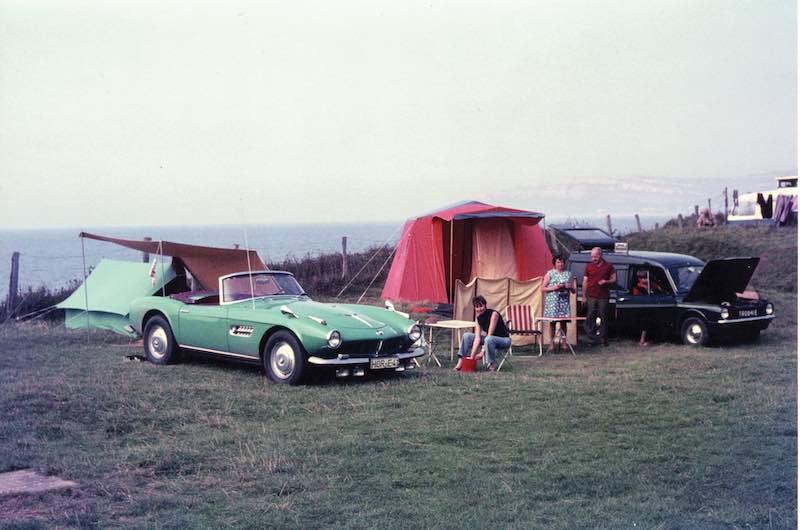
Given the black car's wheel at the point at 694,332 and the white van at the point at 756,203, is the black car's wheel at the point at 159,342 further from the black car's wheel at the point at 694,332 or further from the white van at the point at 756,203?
the white van at the point at 756,203

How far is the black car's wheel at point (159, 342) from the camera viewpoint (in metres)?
11.1

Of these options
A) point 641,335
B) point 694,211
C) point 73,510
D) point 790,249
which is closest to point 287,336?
point 73,510

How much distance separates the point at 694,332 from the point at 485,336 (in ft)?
12.5

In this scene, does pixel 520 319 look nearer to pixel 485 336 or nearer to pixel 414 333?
pixel 485 336

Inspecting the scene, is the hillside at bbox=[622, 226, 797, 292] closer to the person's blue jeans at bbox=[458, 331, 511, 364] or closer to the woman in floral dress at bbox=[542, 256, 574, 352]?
the woman in floral dress at bbox=[542, 256, 574, 352]

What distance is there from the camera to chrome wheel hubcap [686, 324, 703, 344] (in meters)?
12.8

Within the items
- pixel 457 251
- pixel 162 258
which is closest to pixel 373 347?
pixel 162 258

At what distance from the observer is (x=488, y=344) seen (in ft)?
35.7

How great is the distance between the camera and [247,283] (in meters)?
11.0

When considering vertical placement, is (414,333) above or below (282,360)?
above

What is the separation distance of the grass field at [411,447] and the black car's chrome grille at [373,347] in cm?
37

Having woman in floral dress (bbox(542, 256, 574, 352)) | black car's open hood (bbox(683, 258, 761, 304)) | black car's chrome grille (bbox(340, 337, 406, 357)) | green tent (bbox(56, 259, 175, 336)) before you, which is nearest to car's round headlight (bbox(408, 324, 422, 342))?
black car's chrome grille (bbox(340, 337, 406, 357))

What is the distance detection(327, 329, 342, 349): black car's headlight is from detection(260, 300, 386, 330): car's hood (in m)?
0.11

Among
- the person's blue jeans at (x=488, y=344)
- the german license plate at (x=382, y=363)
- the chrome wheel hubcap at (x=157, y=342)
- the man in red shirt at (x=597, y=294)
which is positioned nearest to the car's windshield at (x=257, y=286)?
the chrome wheel hubcap at (x=157, y=342)
